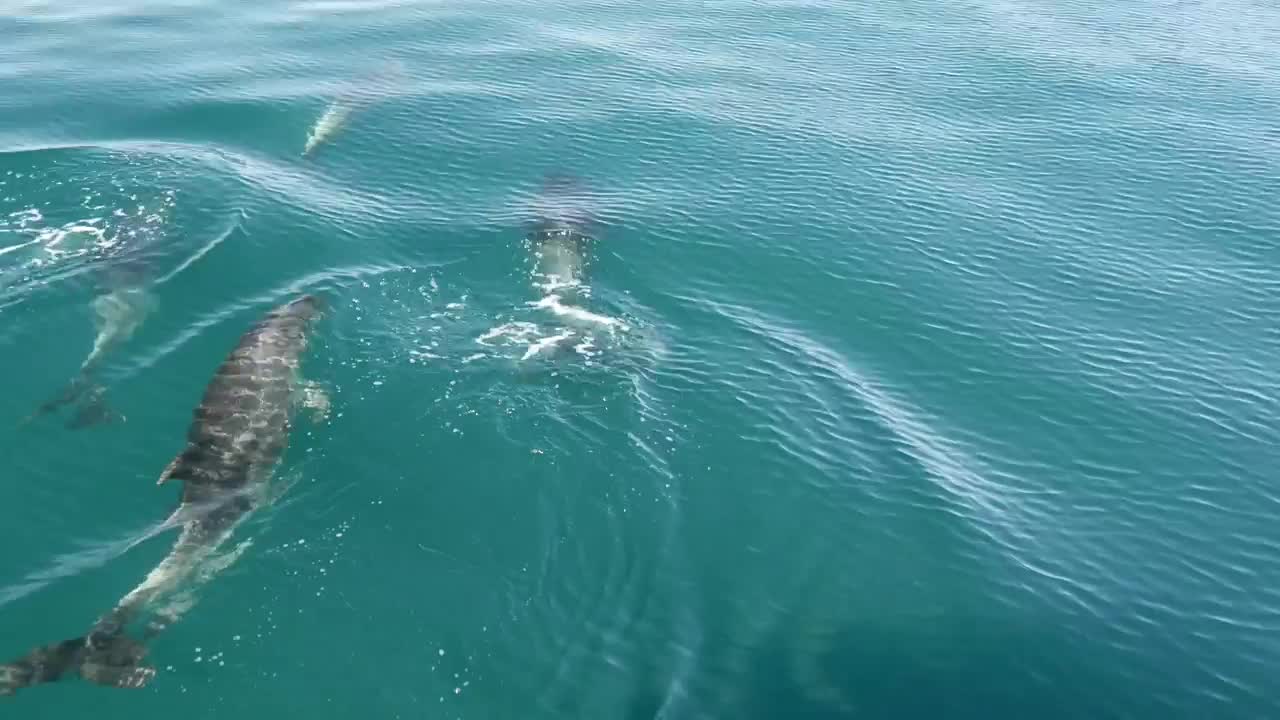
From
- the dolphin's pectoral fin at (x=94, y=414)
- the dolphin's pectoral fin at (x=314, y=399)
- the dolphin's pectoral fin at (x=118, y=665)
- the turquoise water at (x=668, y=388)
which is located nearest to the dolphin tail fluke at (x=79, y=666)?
the dolphin's pectoral fin at (x=118, y=665)

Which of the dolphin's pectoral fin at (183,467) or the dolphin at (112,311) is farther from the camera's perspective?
the dolphin at (112,311)

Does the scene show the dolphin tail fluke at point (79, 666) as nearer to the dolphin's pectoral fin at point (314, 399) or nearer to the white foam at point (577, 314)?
the dolphin's pectoral fin at point (314, 399)

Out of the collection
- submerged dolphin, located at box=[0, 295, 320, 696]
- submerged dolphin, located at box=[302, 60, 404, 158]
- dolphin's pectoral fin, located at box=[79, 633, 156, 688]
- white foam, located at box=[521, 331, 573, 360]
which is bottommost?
dolphin's pectoral fin, located at box=[79, 633, 156, 688]

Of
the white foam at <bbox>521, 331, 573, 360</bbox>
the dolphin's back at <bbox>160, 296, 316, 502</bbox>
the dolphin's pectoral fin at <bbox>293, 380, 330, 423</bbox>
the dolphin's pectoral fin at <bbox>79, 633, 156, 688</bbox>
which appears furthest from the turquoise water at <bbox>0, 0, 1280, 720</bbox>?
the dolphin's back at <bbox>160, 296, 316, 502</bbox>

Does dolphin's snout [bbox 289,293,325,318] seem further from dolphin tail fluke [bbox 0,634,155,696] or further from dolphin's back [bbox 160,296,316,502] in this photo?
dolphin tail fluke [bbox 0,634,155,696]

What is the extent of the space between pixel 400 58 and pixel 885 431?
341ft

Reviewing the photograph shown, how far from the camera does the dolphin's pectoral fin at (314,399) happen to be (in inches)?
2657

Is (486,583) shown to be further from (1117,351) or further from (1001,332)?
(1117,351)

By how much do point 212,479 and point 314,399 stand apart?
10615 millimetres

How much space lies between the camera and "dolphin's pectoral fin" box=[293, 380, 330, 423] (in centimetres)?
6750

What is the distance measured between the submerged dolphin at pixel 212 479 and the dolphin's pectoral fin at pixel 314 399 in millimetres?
436

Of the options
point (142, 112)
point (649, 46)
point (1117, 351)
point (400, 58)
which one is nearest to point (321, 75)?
point (400, 58)

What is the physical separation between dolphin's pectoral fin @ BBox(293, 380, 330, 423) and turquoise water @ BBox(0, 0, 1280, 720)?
1.83m

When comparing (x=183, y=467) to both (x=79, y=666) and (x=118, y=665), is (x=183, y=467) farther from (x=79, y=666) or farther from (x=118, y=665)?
(x=79, y=666)
